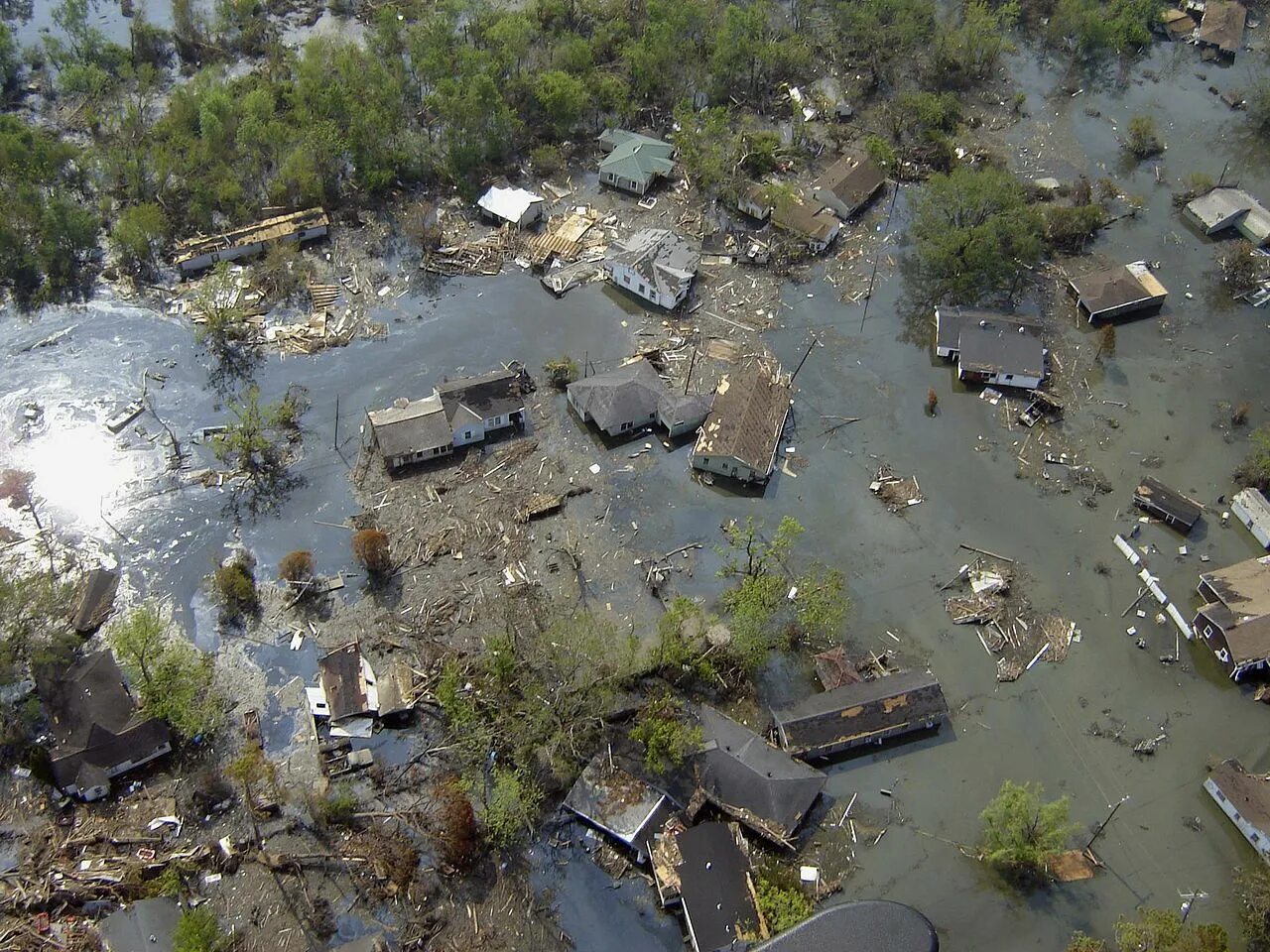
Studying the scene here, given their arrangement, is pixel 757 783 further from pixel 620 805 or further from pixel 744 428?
pixel 744 428

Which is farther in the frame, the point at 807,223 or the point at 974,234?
the point at 807,223

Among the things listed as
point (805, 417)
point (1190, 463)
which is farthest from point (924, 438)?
point (1190, 463)

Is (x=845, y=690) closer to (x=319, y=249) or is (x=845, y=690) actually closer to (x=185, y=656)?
(x=185, y=656)

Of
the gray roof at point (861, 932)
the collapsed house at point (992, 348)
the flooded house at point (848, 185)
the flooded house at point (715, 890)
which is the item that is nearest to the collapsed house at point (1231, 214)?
the collapsed house at point (992, 348)

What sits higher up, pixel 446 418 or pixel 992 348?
pixel 446 418

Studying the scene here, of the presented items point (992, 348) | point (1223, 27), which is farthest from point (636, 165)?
point (1223, 27)

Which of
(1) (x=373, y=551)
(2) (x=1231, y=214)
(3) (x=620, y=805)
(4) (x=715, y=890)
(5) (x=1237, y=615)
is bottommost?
(4) (x=715, y=890)

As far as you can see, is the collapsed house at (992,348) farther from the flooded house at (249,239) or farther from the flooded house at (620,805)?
the flooded house at (249,239)
